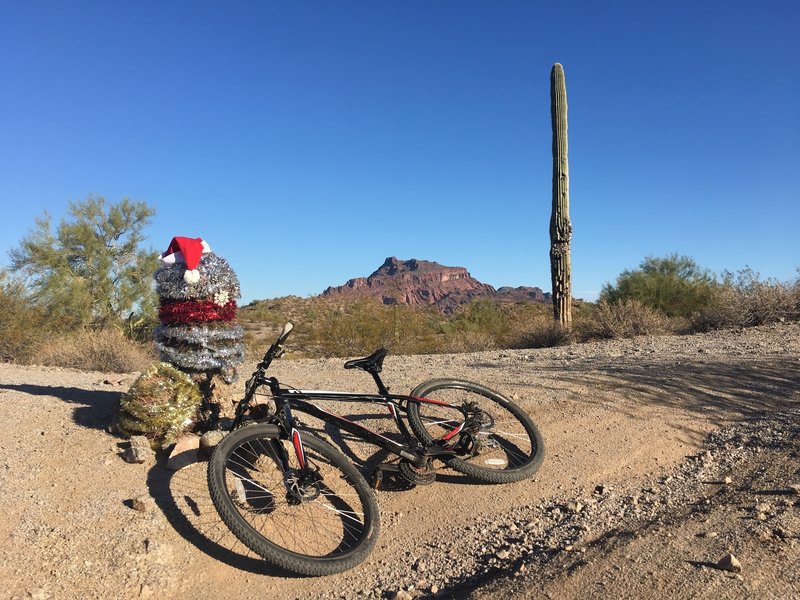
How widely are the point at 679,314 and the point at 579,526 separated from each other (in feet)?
51.1

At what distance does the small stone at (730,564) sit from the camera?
9.44 ft

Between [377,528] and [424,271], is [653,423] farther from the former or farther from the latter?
[424,271]

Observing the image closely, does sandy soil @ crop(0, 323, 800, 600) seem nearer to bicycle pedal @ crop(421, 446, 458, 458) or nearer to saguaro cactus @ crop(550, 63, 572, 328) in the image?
bicycle pedal @ crop(421, 446, 458, 458)

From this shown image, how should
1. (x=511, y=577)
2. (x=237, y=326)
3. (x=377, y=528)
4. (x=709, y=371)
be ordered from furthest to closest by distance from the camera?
(x=709, y=371)
(x=237, y=326)
(x=377, y=528)
(x=511, y=577)

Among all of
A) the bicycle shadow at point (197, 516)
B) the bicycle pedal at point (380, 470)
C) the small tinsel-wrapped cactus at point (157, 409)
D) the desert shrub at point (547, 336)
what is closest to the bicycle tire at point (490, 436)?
the bicycle pedal at point (380, 470)

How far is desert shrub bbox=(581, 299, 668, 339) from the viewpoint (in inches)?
501

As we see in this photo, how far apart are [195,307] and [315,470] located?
2030 mm

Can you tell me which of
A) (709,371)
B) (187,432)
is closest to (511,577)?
(187,432)

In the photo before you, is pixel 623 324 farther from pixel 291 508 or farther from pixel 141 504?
pixel 141 504

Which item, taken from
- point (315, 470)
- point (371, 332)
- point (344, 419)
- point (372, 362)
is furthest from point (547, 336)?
point (315, 470)

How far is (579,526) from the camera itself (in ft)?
12.7

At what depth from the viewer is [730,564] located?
114 inches

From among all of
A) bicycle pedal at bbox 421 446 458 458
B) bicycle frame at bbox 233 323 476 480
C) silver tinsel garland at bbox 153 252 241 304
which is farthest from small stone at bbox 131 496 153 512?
bicycle pedal at bbox 421 446 458 458

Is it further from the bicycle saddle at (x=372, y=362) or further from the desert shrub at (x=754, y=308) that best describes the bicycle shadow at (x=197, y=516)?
the desert shrub at (x=754, y=308)
